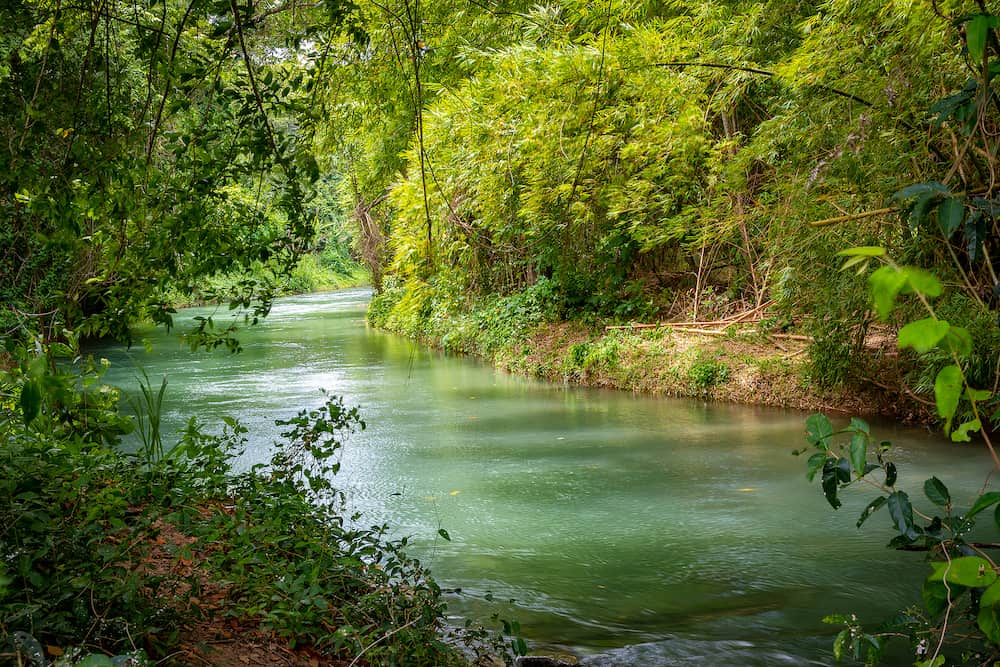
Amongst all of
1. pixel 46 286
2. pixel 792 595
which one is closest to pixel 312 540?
pixel 792 595

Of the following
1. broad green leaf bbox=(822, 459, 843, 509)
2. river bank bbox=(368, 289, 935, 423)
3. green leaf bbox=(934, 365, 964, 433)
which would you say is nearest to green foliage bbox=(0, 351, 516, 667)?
broad green leaf bbox=(822, 459, 843, 509)

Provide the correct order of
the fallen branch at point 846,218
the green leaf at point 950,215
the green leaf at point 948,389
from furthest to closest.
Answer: the fallen branch at point 846,218 → the green leaf at point 950,215 → the green leaf at point 948,389

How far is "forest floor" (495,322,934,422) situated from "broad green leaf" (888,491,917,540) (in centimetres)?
483

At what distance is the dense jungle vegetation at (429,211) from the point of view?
2426 mm

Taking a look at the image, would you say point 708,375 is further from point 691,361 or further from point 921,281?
point 921,281

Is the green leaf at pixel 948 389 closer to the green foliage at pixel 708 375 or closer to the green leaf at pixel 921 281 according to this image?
the green leaf at pixel 921 281

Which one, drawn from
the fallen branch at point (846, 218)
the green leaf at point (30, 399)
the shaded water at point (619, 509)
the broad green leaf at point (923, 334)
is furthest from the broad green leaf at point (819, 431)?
the green leaf at point (30, 399)

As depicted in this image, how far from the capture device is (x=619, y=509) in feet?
18.1

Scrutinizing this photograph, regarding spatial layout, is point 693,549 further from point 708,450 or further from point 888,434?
point 888,434

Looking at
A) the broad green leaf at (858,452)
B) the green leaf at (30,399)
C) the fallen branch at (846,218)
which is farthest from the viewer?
the fallen branch at (846,218)

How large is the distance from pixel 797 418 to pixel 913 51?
3515 mm

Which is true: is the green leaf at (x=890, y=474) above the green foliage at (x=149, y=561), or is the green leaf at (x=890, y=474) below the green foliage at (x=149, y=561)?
above

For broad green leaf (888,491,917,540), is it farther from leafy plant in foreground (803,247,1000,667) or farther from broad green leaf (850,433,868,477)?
broad green leaf (850,433,868,477)

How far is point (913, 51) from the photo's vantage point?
5.38m
